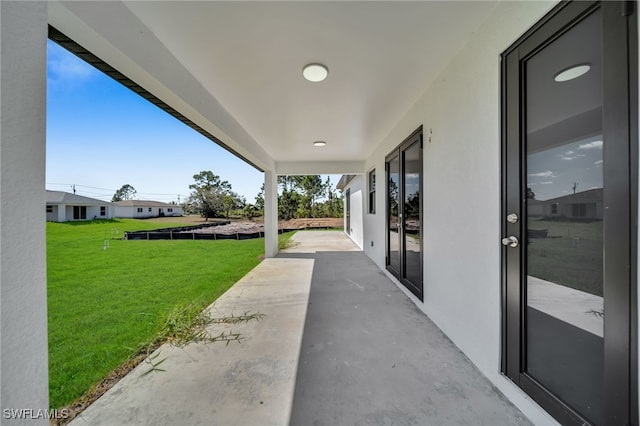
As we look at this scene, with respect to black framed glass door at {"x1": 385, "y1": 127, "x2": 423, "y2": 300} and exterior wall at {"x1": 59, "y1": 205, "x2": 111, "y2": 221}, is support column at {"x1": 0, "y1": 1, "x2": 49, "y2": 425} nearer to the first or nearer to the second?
black framed glass door at {"x1": 385, "y1": 127, "x2": 423, "y2": 300}

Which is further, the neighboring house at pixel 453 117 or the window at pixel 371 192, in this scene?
the window at pixel 371 192

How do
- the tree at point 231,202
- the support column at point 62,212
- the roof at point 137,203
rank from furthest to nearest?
the roof at point 137,203
the tree at point 231,202
the support column at point 62,212

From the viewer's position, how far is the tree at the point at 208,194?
90.5 ft

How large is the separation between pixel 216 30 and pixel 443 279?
317 cm

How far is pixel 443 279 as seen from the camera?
267 cm

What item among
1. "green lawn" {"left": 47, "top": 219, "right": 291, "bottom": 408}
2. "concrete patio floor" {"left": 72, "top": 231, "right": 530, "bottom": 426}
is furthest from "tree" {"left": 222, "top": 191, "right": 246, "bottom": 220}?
"concrete patio floor" {"left": 72, "top": 231, "right": 530, "bottom": 426}

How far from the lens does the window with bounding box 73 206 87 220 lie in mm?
21312

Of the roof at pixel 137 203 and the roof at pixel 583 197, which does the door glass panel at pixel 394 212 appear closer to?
the roof at pixel 583 197

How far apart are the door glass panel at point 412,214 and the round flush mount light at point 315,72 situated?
1.59 meters

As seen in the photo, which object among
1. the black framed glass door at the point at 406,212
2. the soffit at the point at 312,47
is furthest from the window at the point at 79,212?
the black framed glass door at the point at 406,212

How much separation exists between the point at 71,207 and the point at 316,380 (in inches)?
1107

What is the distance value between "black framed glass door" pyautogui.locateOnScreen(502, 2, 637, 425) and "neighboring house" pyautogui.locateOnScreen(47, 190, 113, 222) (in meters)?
24.8

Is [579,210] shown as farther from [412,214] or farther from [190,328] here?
[190,328]

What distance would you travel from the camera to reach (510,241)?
1.72 metres
